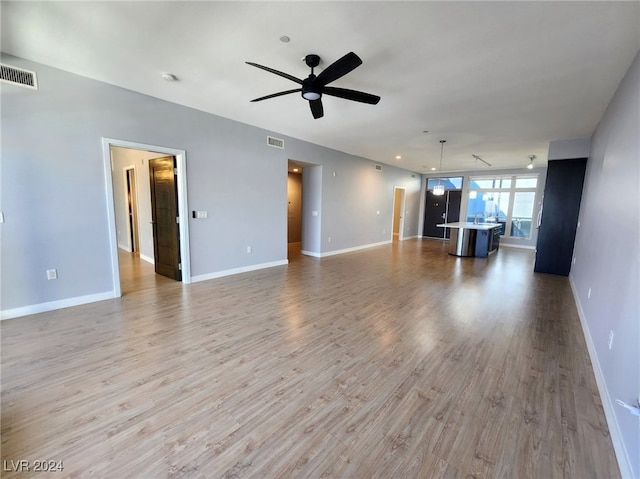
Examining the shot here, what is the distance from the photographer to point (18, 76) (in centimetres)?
288

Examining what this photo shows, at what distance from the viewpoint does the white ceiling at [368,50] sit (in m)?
2.06

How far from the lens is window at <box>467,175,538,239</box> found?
30.2 feet

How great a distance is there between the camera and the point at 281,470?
141 centimetres

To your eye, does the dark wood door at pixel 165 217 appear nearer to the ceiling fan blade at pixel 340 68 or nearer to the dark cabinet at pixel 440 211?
the ceiling fan blade at pixel 340 68

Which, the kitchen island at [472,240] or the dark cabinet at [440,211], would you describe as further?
the dark cabinet at [440,211]

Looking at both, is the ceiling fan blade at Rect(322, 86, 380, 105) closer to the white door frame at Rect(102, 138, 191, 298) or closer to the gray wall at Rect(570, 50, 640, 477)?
the gray wall at Rect(570, 50, 640, 477)

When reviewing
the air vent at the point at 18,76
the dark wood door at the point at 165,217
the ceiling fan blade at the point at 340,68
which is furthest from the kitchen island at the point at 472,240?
the air vent at the point at 18,76

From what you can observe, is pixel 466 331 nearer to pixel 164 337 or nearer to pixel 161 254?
pixel 164 337

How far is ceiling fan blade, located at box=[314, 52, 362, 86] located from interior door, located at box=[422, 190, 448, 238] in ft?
32.2

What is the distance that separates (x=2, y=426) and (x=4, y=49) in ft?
11.6

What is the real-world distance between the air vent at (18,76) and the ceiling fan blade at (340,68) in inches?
125

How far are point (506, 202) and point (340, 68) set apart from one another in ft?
32.1

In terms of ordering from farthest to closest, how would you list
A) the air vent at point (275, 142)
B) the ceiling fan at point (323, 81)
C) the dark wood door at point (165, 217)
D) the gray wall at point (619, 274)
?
the air vent at point (275, 142), the dark wood door at point (165, 217), the ceiling fan at point (323, 81), the gray wall at point (619, 274)

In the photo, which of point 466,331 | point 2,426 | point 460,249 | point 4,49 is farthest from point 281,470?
point 460,249
